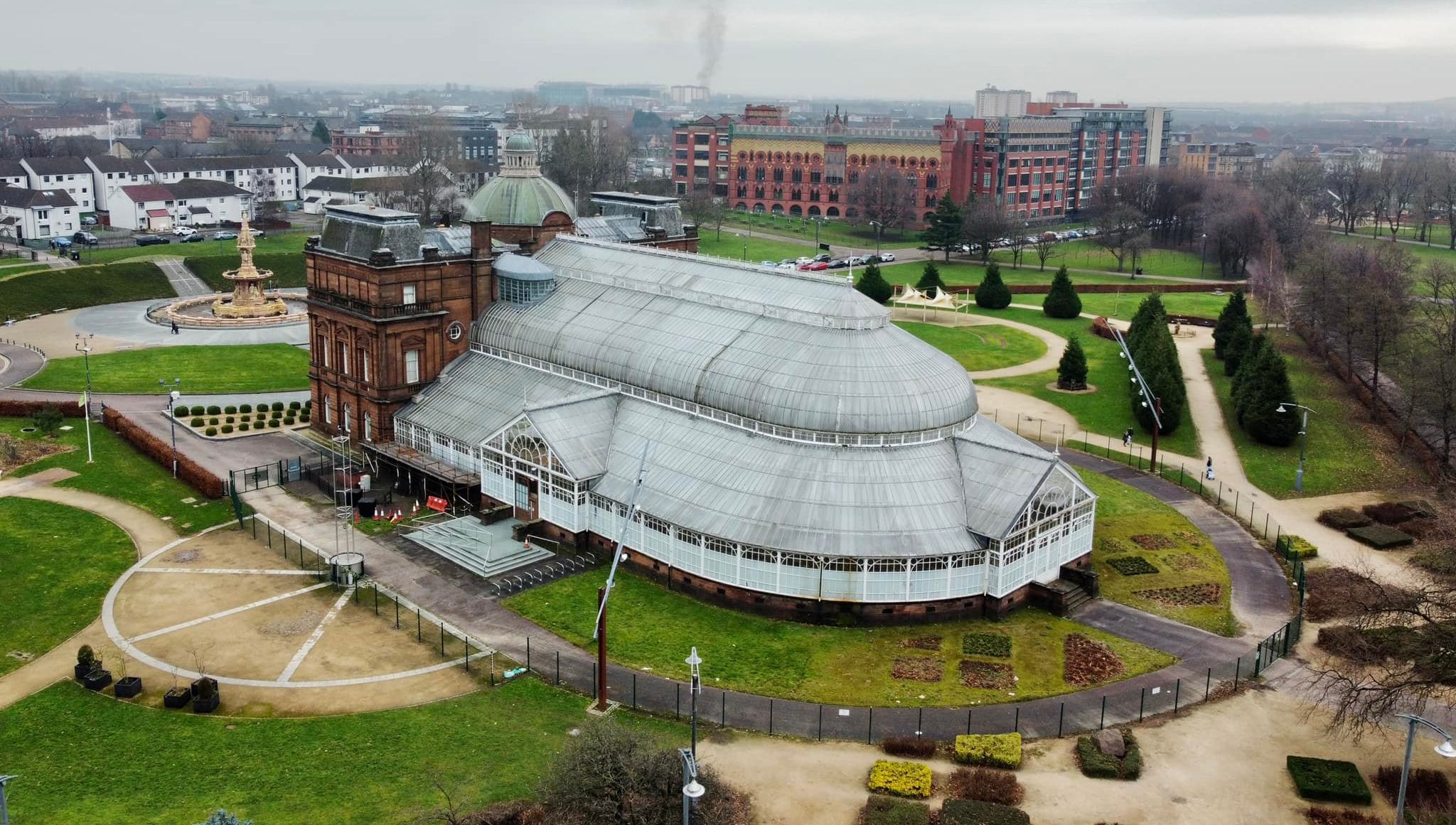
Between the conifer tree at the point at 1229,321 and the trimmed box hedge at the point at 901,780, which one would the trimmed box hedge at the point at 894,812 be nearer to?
the trimmed box hedge at the point at 901,780

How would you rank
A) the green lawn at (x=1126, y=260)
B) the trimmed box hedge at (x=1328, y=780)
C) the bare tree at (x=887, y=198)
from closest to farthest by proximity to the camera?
1. the trimmed box hedge at (x=1328, y=780)
2. the green lawn at (x=1126, y=260)
3. the bare tree at (x=887, y=198)

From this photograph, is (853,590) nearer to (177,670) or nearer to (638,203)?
(177,670)

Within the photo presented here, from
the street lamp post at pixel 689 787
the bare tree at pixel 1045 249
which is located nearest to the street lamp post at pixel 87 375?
the street lamp post at pixel 689 787

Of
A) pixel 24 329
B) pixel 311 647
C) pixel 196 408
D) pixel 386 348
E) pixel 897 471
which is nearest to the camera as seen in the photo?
pixel 311 647

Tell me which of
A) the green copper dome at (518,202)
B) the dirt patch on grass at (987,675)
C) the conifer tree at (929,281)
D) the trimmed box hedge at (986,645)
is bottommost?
the dirt patch on grass at (987,675)

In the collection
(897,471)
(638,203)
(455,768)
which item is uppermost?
(638,203)

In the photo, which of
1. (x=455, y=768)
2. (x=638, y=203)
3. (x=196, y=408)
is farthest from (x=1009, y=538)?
(x=196, y=408)
